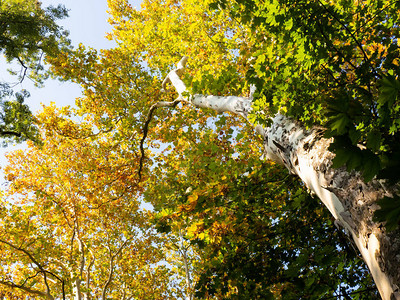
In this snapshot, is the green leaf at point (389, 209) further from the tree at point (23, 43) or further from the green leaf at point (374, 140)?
the tree at point (23, 43)

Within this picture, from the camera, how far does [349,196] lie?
149cm

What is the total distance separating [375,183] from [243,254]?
9.45 ft

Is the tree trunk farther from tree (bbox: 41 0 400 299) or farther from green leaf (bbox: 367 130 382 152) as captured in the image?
green leaf (bbox: 367 130 382 152)

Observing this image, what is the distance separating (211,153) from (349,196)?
1.99 metres

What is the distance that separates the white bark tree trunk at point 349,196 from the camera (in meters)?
1.21

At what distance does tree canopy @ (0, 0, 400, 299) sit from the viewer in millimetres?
1993

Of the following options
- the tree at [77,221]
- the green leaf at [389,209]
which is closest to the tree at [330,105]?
the green leaf at [389,209]

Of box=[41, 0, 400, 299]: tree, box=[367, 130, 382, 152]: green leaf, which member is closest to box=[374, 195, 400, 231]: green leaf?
box=[41, 0, 400, 299]: tree

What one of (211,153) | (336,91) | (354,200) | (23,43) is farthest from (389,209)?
(23,43)

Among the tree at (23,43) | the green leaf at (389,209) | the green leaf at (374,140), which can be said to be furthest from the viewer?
the tree at (23,43)

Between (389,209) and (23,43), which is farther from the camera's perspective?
(23,43)

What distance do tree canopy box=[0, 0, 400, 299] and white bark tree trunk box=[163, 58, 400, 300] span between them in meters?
0.25

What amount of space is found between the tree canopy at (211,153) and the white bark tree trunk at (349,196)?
0.25 m

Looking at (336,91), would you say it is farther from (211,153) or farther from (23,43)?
(23,43)
